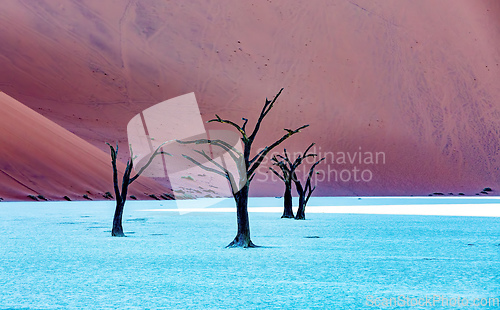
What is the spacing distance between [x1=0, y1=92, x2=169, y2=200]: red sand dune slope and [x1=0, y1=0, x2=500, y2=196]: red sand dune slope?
58.9ft

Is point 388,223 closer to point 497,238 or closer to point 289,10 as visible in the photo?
point 497,238

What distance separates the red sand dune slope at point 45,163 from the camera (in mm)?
42969

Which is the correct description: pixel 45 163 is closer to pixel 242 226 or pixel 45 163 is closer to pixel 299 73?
pixel 242 226

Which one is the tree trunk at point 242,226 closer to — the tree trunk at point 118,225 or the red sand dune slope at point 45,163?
the tree trunk at point 118,225

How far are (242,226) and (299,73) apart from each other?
215 feet

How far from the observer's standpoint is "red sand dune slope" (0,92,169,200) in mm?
42969

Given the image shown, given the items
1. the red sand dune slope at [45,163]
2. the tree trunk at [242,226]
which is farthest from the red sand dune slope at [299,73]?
the tree trunk at [242,226]

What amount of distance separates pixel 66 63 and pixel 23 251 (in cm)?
6575

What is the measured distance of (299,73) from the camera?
78000mm

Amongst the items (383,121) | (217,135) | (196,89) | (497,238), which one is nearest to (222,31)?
(196,89)

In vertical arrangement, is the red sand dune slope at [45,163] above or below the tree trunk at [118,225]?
above

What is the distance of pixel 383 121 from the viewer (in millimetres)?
75500

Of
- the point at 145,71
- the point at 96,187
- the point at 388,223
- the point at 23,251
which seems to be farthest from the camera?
the point at 145,71

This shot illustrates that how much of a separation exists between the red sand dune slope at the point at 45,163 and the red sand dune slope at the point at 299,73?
17946 millimetres
